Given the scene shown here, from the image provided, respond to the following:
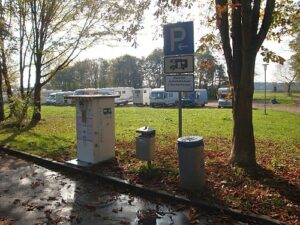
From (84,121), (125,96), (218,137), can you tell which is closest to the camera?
(84,121)

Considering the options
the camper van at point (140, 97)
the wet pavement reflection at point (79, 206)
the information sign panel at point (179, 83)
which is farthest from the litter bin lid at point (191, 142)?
the camper van at point (140, 97)

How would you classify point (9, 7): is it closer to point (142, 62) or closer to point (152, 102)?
point (152, 102)

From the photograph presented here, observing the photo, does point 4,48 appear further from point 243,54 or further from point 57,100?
point 57,100

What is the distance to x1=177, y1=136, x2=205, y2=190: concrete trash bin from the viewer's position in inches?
256

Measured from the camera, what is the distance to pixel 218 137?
14.5m

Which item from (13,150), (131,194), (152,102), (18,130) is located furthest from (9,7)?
(152,102)

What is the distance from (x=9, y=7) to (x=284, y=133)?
15.5 metres

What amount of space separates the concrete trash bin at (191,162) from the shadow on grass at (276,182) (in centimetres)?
131

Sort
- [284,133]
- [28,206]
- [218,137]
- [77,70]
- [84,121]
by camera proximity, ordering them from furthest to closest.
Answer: [77,70], [284,133], [218,137], [84,121], [28,206]

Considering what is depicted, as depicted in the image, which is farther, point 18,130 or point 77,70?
point 77,70

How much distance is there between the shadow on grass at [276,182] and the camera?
6352mm

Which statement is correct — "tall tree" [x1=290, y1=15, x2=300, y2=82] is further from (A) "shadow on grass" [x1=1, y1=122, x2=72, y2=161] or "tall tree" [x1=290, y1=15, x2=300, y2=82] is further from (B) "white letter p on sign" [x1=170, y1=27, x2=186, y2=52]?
(A) "shadow on grass" [x1=1, y1=122, x2=72, y2=161]

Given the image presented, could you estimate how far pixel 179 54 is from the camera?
24.7 ft

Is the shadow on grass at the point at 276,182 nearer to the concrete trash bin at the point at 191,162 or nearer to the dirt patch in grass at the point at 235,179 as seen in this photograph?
the dirt patch in grass at the point at 235,179
